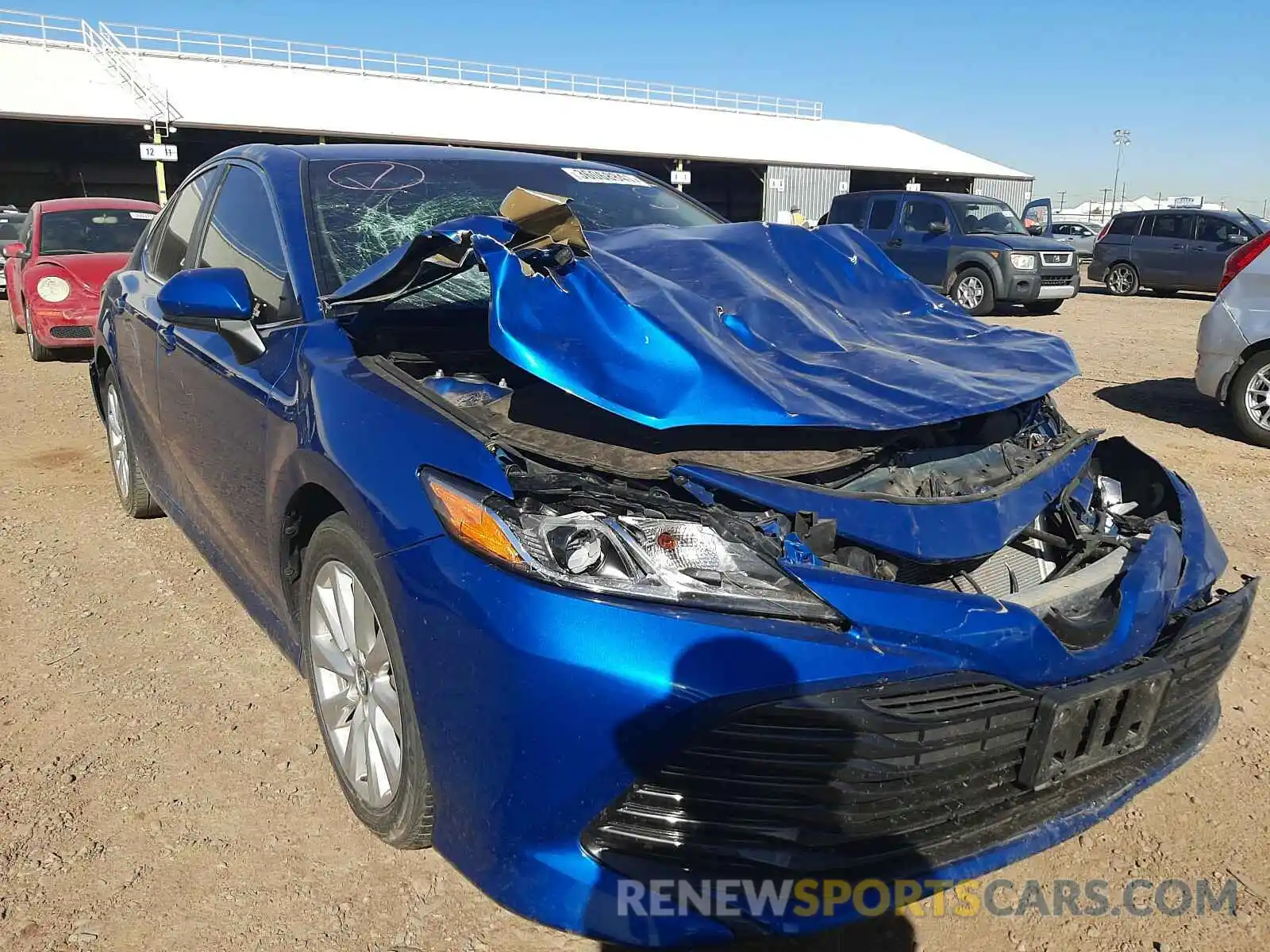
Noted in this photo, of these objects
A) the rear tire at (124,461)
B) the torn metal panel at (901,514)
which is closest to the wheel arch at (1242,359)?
the torn metal panel at (901,514)

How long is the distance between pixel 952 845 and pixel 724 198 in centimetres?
3847

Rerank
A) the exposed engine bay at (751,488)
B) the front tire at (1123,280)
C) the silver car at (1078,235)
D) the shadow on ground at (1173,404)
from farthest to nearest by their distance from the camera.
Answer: the silver car at (1078,235), the front tire at (1123,280), the shadow on ground at (1173,404), the exposed engine bay at (751,488)

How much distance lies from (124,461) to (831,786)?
392 cm

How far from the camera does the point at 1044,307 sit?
14.3 m

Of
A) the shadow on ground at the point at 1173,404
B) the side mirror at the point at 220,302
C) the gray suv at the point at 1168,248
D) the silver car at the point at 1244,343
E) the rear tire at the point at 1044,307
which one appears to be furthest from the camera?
the gray suv at the point at 1168,248

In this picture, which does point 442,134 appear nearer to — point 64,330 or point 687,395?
point 64,330

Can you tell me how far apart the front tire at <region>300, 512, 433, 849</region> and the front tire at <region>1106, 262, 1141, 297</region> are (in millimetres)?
17880

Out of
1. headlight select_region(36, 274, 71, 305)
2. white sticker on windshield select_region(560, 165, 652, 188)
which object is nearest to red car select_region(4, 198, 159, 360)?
headlight select_region(36, 274, 71, 305)

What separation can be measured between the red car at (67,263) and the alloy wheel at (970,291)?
10.3 m

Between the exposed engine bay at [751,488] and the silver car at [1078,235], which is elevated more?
the silver car at [1078,235]

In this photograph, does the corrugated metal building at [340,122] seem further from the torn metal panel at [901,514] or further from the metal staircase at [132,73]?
the torn metal panel at [901,514]

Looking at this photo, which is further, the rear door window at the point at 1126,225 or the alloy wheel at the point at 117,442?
the rear door window at the point at 1126,225

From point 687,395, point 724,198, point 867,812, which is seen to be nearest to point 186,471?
point 687,395

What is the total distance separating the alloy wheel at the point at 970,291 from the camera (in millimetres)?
13336
